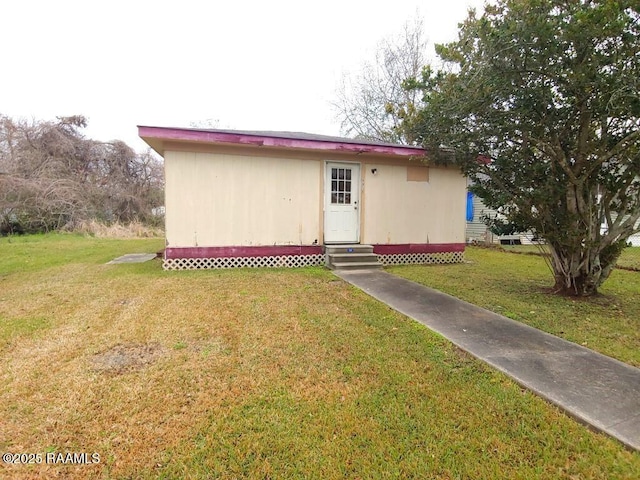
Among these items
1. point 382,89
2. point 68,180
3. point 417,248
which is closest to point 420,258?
point 417,248

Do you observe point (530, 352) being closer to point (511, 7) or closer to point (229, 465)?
point (229, 465)

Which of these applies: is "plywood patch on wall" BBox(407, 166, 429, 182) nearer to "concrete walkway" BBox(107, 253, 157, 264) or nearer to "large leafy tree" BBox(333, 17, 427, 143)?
"concrete walkway" BBox(107, 253, 157, 264)

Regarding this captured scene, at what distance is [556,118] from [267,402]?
16.5ft

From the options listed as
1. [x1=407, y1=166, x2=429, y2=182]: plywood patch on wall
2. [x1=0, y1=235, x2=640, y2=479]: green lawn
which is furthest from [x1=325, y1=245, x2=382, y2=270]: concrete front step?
[x1=0, y1=235, x2=640, y2=479]: green lawn

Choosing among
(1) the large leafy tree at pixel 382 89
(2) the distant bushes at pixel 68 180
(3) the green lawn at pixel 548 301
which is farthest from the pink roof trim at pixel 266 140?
(2) the distant bushes at pixel 68 180

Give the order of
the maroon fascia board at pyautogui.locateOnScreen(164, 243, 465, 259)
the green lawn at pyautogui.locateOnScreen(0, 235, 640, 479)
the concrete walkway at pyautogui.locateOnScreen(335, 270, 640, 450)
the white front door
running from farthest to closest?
1. the white front door
2. the maroon fascia board at pyautogui.locateOnScreen(164, 243, 465, 259)
3. the concrete walkway at pyautogui.locateOnScreen(335, 270, 640, 450)
4. the green lawn at pyautogui.locateOnScreen(0, 235, 640, 479)

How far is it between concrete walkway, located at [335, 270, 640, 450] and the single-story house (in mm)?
Answer: 3275

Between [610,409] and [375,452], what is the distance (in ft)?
5.03

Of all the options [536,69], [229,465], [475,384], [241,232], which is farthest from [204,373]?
[536,69]

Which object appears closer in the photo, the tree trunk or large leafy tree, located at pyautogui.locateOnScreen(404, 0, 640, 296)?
large leafy tree, located at pyautogui.locateOnScreen(404, 0, 640, 296)

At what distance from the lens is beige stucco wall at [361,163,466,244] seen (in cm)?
760

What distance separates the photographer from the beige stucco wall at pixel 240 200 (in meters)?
6.52

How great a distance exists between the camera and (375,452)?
5.55 ft

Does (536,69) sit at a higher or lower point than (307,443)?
higher
